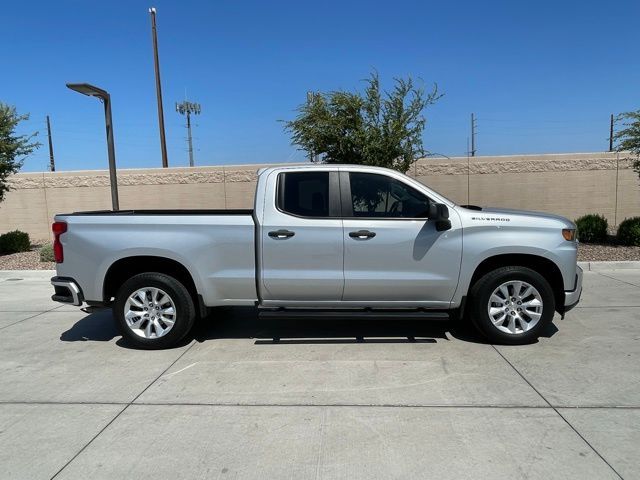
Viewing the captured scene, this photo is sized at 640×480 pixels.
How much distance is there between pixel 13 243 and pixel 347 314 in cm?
1219

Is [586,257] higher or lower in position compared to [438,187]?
lower

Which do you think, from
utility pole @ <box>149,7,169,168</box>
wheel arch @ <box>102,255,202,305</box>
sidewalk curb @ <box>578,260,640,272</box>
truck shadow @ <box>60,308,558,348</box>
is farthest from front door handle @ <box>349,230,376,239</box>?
utility pole @ <box>149,7,169,168</box>

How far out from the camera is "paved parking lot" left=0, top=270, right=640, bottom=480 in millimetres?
3223

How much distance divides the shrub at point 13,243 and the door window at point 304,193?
455 inches

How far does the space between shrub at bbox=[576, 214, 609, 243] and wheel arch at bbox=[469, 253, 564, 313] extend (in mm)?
8041

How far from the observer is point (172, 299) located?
5.52m

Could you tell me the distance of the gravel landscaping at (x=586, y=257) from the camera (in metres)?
10.9

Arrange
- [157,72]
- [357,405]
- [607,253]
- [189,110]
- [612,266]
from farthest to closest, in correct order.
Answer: [189,110] < [157,72] < [607,253] < [612,266] < [357,405]

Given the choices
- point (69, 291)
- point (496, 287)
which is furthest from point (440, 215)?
point (69, 291)

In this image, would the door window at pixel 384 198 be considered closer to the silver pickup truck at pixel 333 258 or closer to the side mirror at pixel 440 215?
the silver pickup truck at pixel 333 258

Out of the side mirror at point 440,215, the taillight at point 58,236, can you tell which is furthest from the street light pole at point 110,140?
the side mirror at point 440,215

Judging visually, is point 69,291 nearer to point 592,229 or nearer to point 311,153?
point 311,153

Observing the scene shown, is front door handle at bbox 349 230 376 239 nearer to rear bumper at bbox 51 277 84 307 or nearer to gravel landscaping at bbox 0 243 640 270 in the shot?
rear bumper at bbox 51 277 84 307

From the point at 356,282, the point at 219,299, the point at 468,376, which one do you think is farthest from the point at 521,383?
the point at 219,299
